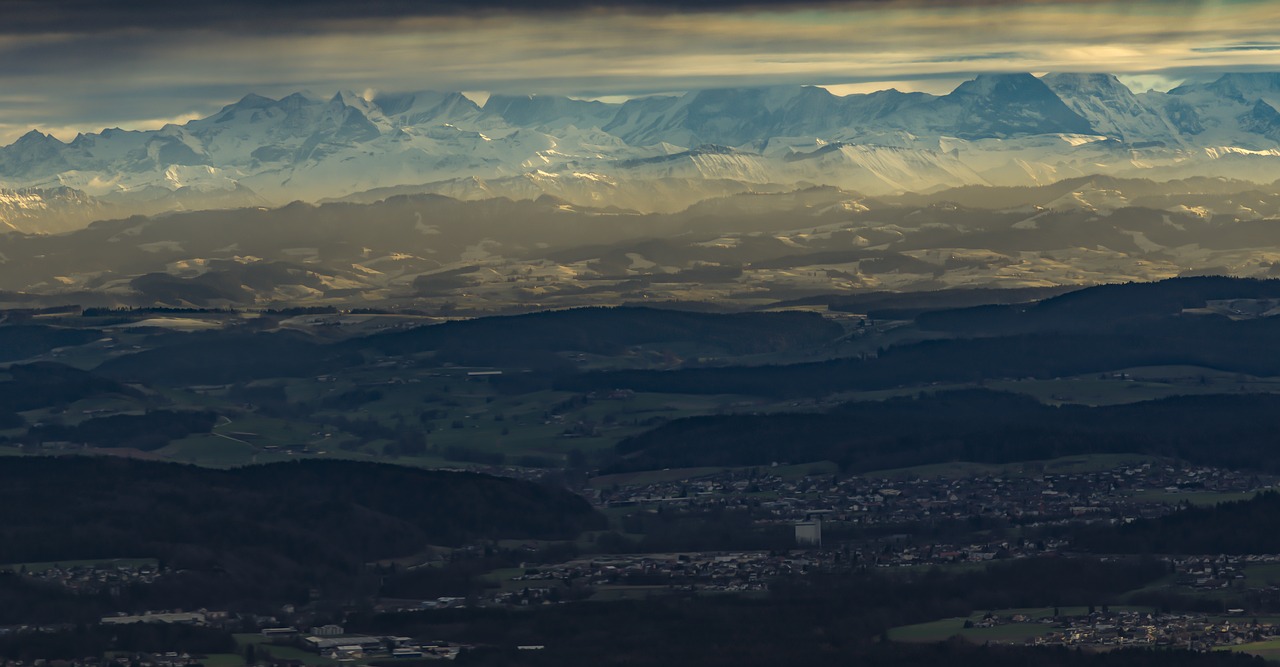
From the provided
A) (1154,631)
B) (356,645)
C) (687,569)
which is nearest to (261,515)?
(687,569)

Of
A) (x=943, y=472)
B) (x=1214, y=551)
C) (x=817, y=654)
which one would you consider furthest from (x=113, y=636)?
(x=943, y=472)

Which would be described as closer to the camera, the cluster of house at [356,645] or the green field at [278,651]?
the green field at [278,651]

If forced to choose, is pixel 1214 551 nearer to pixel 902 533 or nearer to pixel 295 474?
pixel 902 533

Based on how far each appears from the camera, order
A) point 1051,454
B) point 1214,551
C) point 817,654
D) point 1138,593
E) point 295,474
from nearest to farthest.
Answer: point 817,654 → point 1138,593 → point 1214,551 → point 295,474 → point 1051,454

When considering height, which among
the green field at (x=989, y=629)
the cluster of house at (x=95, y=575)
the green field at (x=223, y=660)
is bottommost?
the green field at (x=989, y=629)

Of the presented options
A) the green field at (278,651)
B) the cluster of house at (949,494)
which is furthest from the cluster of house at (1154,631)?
the cluster of house at (949,494)

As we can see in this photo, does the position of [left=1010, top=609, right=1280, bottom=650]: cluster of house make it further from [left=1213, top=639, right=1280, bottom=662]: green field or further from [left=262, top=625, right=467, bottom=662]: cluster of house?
[left=262, top=625, right=467, bottom=662]: cluster of house

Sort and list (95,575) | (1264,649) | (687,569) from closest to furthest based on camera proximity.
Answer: (1264,649)
(95,575)
(687,569)

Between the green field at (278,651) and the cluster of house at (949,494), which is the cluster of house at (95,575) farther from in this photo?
the cluster of house at (949,494)

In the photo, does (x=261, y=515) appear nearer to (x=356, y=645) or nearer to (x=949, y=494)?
(x=356, y=645)

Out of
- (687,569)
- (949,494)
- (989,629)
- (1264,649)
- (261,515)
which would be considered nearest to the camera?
(1264,649)

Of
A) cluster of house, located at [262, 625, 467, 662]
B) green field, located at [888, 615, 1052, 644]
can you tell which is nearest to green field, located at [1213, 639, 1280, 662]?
green field, located at [888, 615, 1052, 644]
